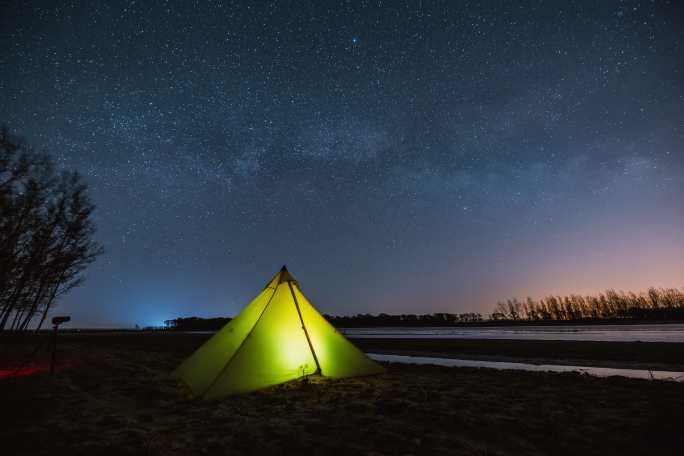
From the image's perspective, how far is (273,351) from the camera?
6621mm

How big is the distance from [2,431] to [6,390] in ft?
9.31

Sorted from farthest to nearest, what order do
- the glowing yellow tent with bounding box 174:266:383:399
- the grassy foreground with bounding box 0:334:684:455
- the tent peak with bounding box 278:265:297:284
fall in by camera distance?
the tent peak with bounding box 278:265:297:284, the glowing yellow tent with bounding box 174:266:383:399, the grassy foreground with bounding box 0:334:684:455

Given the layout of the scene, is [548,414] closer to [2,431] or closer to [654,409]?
[654,409]

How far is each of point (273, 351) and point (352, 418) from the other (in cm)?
284

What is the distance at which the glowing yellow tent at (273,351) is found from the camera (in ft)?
19.8

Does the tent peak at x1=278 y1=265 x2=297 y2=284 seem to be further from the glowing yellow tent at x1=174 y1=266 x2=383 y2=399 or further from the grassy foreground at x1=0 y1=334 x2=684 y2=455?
the grassy foreground at x1=0 y1=334 x2=684 y2=455

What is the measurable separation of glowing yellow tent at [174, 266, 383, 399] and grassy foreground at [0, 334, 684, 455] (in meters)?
0.34

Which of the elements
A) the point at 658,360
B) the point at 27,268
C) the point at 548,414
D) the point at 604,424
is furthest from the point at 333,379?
the point at 27,268

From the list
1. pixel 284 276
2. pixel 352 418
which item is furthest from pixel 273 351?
pixel 352 418

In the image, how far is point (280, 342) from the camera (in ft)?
22.3

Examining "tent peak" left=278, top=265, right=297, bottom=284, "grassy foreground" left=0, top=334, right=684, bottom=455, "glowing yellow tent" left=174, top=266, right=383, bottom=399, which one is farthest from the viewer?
"tent peak" left=278, top=265, right=297, bottom=284

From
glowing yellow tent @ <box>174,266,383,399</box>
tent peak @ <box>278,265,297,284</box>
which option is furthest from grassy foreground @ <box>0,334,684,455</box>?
tent peak @ <box>278,265,297,284</box>

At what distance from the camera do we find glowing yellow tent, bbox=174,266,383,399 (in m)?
6.04

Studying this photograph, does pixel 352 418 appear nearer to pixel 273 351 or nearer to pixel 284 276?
pixel 273 351
